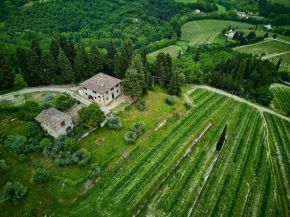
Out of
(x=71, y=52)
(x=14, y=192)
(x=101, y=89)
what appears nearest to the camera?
(x=14, y=192)

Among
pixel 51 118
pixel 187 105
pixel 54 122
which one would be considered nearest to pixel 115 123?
pixel 54 122

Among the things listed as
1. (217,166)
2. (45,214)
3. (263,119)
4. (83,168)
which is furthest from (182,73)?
(45,214)

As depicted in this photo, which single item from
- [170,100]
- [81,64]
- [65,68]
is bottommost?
[170,100]

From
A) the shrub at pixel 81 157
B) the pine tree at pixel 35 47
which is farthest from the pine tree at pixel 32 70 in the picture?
the shrub at pixel 81 157

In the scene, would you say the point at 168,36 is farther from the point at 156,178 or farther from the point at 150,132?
the point at 156,178

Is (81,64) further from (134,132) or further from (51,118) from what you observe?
(134,132)

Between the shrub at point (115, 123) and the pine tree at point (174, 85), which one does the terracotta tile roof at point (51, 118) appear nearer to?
the shrub at point (115, 123)
